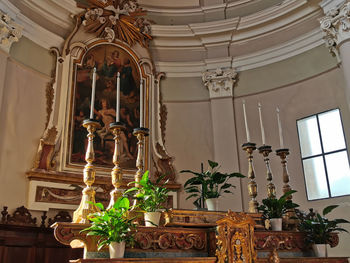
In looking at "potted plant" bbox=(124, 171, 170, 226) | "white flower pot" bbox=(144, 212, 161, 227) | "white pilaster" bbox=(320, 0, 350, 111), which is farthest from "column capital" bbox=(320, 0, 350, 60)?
"white flower pot" bbox=(144, 212, 161, 227)

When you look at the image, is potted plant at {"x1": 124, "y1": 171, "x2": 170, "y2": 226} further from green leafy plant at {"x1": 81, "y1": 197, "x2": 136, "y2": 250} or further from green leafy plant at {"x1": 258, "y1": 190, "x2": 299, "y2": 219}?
green leafy plant at {"x1": 258, "y1": 190, "x2": 299, "y2": 219}

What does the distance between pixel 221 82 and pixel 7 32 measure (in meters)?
4.34

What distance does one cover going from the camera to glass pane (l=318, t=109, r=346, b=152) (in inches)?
265

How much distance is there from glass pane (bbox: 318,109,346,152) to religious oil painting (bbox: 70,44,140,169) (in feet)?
11.9

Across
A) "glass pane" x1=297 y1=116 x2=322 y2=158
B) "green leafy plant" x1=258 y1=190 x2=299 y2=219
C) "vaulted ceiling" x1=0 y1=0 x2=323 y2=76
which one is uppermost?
"vaulted ceiling" x1=0 y1=0 x2=323 y2=76

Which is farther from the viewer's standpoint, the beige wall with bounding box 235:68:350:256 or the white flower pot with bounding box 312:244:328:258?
the beige wall with bounding box 235:68:350:256

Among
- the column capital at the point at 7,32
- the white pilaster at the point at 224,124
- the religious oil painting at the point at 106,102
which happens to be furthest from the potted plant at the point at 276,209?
the column capital at the point at 7,32

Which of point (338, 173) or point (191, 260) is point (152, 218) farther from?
point (338, 173)

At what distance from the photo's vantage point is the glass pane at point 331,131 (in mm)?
6723

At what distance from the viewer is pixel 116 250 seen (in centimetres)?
303

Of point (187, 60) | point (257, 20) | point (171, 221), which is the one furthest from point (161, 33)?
point (171, 221)

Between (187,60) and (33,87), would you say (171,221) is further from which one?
(187,60)

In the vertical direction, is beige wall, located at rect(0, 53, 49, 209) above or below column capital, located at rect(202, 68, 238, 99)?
below

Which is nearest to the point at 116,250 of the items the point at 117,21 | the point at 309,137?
the point at 309,137
